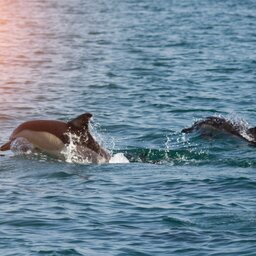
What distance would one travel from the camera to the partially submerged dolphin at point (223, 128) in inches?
1069

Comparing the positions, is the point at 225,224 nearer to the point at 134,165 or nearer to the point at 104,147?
the point at 134,165

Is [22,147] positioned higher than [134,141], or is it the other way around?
[22,147]

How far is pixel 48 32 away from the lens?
62.1m

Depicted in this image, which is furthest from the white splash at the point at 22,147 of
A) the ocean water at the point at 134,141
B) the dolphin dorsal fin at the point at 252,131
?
the dolphin dorsal fin at the point at 252,131

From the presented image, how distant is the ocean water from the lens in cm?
1830

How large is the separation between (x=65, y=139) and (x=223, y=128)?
5498 mm

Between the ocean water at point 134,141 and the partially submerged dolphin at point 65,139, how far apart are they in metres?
0.35

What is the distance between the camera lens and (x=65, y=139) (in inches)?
960

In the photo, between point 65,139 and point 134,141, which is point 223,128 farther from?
point 65,139

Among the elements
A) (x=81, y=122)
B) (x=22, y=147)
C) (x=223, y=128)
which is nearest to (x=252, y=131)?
(x=223, y=128)

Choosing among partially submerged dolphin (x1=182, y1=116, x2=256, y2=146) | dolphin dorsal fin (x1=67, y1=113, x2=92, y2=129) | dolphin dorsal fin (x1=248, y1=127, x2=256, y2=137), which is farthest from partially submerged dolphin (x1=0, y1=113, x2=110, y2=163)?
dolphin dorsal fin (x1=248, y1=127, x2=256, y2=137)

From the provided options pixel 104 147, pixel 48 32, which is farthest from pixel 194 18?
pixel 104 147

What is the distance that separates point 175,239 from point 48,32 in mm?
45152

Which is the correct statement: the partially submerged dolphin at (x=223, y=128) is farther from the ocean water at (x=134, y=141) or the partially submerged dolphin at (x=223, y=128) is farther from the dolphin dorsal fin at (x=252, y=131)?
the ocean water at (x=134, y=141)
